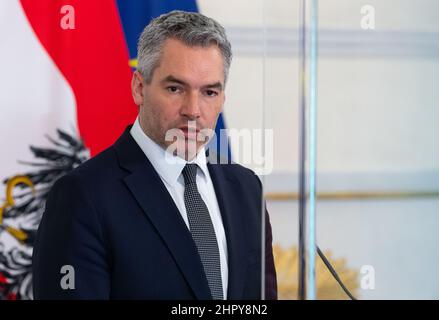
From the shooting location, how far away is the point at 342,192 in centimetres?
48

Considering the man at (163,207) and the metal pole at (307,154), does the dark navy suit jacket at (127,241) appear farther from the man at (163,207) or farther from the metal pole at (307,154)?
the metal pole at (307,154)

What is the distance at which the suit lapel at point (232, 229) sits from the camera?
2.14 ft

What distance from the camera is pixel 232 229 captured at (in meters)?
0.68

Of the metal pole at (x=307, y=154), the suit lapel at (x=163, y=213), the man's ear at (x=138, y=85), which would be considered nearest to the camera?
the metal pole at (x=307, y=154)

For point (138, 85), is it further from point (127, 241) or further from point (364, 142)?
point (364, 142)

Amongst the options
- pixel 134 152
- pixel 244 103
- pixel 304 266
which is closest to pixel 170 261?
pixel 134 152

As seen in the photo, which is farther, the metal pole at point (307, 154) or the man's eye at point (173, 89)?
the man's eye at point (173, 89)

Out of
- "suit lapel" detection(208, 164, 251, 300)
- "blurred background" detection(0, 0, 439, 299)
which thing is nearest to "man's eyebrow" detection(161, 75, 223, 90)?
"suit lapel" detection(208, 164, 251, 300)

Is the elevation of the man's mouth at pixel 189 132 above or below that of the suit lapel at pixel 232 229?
above

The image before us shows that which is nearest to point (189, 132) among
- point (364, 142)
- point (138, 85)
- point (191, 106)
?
point (191, 106)

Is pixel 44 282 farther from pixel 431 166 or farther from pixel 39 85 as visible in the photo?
pixel 39 85

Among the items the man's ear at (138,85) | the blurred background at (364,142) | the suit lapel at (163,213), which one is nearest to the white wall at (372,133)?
the blurred background at (364,142)

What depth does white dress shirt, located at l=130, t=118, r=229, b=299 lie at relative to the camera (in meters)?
0.68

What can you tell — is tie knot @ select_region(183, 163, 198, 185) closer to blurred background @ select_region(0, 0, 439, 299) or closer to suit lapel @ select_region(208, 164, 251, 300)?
suit lapel @ select_region(208, 164, 251, 300)
